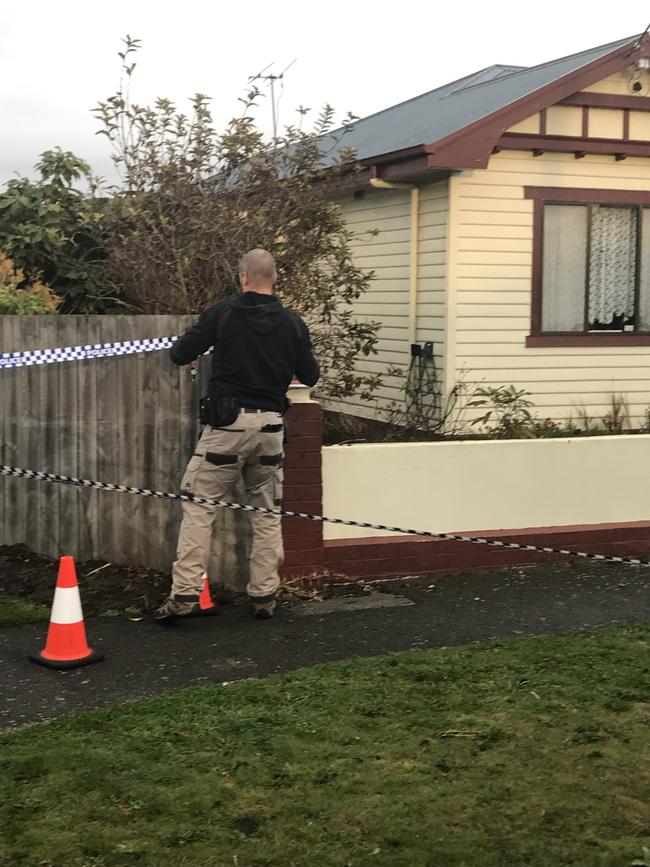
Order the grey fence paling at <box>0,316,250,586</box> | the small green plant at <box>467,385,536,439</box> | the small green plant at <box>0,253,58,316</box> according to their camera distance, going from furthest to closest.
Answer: the small green plant at <box>467,385,536,439</box> → the small green plant at <box>0,253,58,316</box> → the grey fence paling at <box>0,316,250,586</box>

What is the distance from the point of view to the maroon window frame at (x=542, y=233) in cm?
1009

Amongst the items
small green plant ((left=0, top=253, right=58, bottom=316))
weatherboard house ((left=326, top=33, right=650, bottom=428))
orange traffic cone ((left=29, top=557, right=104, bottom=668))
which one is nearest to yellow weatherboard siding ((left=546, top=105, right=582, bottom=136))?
weatherboard house ((left=326, top=33, right=650, bottom=428))

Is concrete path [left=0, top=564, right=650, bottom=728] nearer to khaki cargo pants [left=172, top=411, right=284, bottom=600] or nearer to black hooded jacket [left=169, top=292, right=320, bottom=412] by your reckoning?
khaki cargo pants [left=172, top=411, right=284, bottom=600]

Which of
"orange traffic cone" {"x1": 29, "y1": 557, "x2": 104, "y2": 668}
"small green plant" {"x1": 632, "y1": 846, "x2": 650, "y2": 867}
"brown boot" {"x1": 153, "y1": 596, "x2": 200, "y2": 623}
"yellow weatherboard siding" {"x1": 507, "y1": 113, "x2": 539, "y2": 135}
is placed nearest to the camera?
"small green plant" {"x1": 632, "y1": 846, "x2": 650, "y2": 867}

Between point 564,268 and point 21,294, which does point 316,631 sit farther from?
point 564,268

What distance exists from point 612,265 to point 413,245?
6.60 ft

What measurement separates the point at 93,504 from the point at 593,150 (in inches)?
238

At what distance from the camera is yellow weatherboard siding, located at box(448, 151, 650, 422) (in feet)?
32.5

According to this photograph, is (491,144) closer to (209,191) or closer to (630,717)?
(209,191)

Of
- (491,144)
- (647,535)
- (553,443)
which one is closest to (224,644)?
(553,443)

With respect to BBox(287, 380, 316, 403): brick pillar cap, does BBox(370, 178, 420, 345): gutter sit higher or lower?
higher

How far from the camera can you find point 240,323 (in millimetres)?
5836

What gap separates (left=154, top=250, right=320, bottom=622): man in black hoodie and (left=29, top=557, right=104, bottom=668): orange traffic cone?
70 cm

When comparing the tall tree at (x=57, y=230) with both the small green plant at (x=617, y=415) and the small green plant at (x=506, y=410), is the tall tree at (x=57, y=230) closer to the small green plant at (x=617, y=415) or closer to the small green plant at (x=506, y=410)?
the small green plant at (x=506, y=410)
